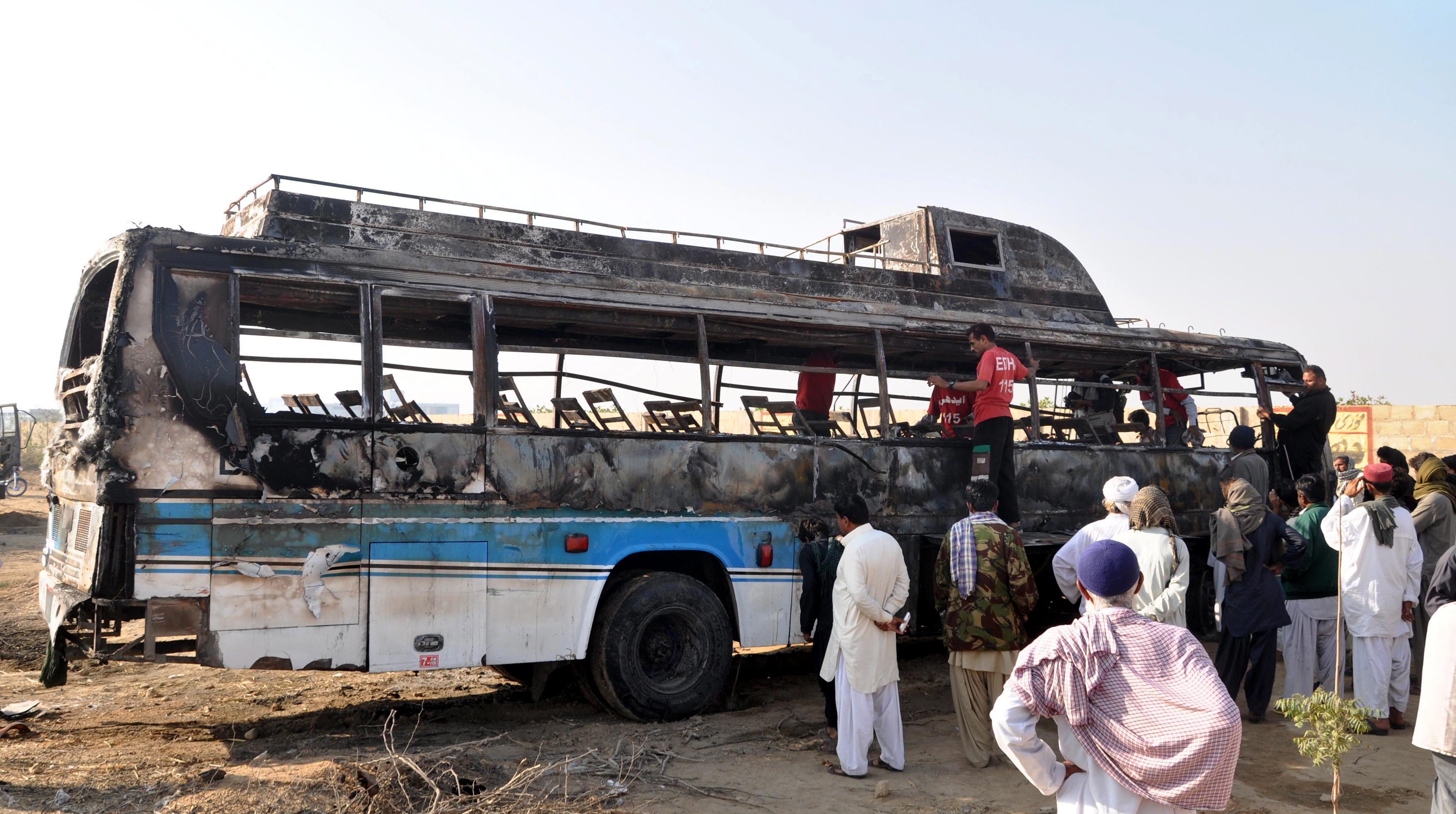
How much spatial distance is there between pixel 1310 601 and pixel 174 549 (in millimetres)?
7439

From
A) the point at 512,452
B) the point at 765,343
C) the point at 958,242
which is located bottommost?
the point at 512,452

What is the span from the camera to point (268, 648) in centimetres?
540

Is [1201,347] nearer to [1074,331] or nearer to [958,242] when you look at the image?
[1074,331]

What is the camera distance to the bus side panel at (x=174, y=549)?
5.17 metres

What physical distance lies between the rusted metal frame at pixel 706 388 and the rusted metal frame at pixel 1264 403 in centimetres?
626

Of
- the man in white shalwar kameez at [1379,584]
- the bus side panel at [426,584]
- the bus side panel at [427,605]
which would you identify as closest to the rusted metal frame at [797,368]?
the bus side panel at [426,584]

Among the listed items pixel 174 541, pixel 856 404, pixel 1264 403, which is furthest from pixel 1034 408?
pixel 174 541

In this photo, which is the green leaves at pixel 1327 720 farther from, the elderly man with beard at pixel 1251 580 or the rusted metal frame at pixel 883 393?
the rusted metal frame at pixel 883 393

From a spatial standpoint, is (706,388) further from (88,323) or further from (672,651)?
(88,323)

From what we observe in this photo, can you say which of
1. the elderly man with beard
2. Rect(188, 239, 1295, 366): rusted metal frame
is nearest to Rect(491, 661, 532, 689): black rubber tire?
Rect(188, 239, 1295, 366): rusted metal frame

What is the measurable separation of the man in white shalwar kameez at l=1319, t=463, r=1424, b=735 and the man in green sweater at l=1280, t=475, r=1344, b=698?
336 millimetres

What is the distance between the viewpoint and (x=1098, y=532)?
5.85 meters

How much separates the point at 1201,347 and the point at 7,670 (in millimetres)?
10836

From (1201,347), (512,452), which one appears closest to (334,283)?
(512,452)
